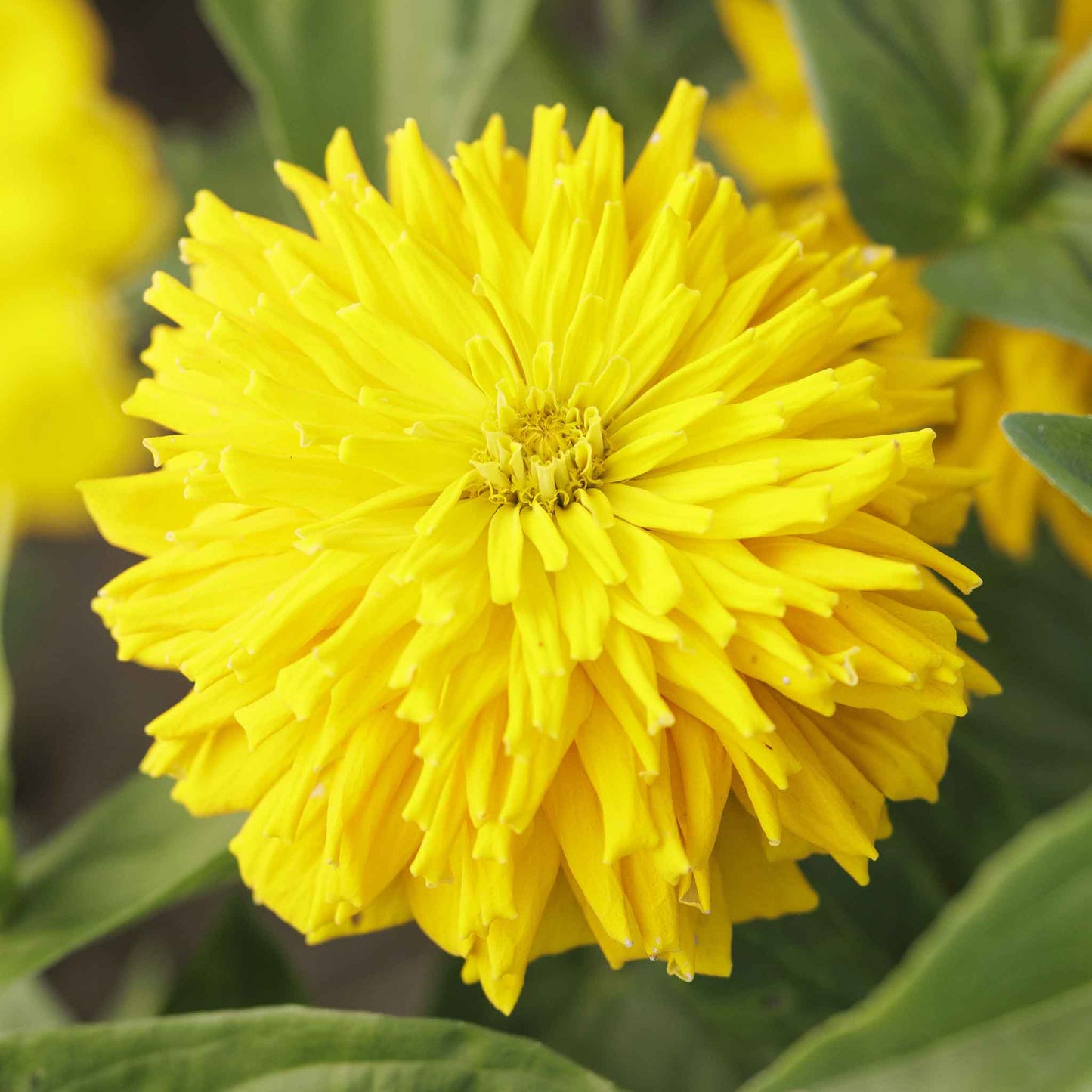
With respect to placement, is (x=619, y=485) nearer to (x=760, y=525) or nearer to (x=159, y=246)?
(x=760, y=525)

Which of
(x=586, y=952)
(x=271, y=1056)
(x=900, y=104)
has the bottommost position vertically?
(x=586, y=952)

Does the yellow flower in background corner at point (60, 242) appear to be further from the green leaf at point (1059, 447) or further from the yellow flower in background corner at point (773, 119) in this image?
the green leaf at point (1059, 447)

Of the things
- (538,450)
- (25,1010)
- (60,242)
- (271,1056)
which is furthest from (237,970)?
(60,242)

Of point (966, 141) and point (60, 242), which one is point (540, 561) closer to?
point (966, 141)

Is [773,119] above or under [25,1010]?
above

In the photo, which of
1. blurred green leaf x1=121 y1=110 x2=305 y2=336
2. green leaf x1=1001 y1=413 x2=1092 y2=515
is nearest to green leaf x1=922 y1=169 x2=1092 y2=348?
green leaf x1=1001 y1=413 x2=1092 y2=515

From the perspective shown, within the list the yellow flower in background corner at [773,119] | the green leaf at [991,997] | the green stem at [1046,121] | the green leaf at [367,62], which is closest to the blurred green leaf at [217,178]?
the green leaf at [367,62]

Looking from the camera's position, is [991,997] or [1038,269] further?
[1038,269]
